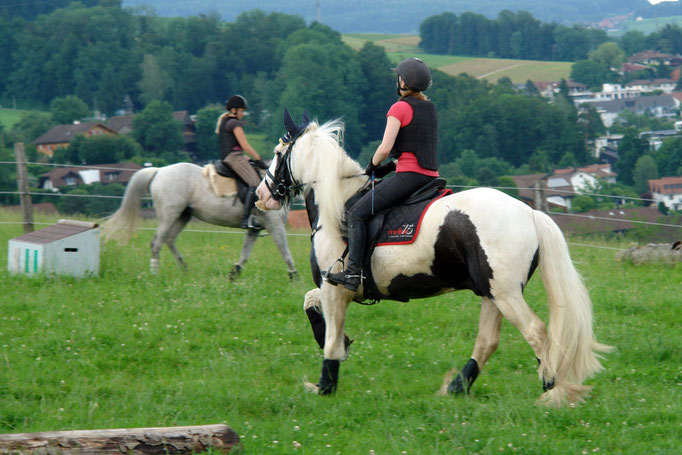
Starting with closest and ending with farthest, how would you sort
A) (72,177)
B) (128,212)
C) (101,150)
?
(128,212), (72,177), (101,150)

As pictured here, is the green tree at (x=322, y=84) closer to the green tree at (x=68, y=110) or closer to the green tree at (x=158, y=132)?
the green tree at (x=158, y=132)

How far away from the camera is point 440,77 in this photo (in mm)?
88062

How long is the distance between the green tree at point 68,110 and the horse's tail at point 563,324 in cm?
8776

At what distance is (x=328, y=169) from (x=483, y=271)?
173 cm

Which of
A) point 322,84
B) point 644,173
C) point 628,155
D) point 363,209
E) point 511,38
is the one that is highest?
point 511,38

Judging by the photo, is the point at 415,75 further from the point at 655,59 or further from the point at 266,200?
the point at 655,59

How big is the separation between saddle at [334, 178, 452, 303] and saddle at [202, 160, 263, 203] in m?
4.97

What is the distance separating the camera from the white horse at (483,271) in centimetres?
588

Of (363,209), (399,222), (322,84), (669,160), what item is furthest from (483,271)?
(322,84)

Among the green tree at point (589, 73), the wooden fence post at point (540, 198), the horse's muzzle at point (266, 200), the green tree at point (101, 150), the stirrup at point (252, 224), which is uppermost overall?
the green tree at point (589, 73)

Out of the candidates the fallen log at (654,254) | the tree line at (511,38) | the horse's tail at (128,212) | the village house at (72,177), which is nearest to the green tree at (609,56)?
the tree line at (511,38)

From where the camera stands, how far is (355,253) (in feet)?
21.0

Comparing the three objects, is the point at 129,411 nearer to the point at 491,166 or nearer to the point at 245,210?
the point at 245,210

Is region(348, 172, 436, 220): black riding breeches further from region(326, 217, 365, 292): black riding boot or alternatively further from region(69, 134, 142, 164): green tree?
region(69, 134, 142, 164): green tree
